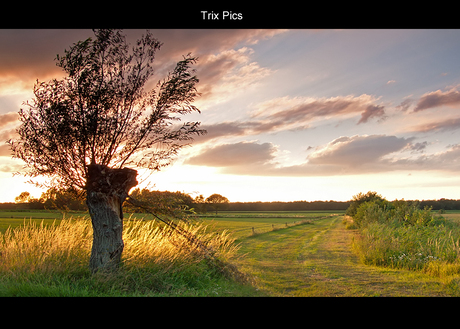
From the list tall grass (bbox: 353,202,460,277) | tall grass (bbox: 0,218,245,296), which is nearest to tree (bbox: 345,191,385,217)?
tall grass (bbox: 353,202,460,277)

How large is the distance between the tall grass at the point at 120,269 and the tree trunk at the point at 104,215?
44 cm

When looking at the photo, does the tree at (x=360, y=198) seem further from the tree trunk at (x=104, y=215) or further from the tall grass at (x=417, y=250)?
the tree trunk at (x=104, y=215)

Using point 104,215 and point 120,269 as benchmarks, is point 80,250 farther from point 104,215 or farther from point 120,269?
point 120,269

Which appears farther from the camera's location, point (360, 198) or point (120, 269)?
point (360, 198)

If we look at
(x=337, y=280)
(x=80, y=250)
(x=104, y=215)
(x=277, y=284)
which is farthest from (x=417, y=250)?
(x=80, y=250)

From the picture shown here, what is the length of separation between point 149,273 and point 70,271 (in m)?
1.91

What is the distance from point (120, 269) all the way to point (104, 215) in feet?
4.65

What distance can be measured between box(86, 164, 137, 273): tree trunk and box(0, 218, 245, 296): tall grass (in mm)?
438

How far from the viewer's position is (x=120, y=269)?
7.50 m

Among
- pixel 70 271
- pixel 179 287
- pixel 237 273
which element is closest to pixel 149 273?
pixel 179 287

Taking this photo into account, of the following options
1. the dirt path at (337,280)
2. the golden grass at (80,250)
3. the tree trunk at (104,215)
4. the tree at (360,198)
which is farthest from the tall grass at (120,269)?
the tree at (360,198)

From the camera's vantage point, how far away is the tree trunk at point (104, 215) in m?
7.54

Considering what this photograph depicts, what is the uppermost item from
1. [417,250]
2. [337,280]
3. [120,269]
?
[120,269]
